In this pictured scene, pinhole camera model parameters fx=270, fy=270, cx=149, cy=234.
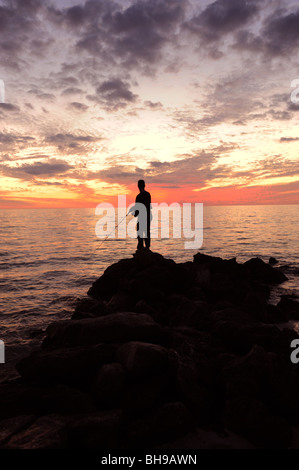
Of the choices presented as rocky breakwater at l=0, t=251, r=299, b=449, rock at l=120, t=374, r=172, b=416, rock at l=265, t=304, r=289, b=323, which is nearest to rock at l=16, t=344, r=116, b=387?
rocky breakwater at l=0, t=251, r=299, b=449

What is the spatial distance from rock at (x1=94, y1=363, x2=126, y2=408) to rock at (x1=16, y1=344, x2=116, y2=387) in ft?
1.22

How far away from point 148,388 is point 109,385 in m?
0.63

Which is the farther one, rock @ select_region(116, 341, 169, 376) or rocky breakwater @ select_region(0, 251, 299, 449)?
rock @ select_region(116, 341, 169, 376)

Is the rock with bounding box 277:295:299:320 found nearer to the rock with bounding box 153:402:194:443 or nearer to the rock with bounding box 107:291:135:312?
Answer: the rock with bounding box 107:291:135:312

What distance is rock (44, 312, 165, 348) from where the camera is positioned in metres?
5.64

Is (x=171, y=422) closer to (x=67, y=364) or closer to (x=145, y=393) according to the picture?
(x=145, y=393)

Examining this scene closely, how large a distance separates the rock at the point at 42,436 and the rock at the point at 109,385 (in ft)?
2.30

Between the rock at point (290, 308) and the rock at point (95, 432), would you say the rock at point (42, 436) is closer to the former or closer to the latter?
the rock at point (95, 432)

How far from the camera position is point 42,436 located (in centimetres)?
346

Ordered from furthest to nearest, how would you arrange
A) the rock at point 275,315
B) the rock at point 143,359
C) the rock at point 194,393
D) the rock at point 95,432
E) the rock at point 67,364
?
the rock at point 275,315 → the rock at point 67,364 → the rock at point 143,359 → the rock at point 194,393 → the rock at point 95,432

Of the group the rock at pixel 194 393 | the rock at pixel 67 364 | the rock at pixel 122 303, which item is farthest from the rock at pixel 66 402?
the rock at pixel 122 303

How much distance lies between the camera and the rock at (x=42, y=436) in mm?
3354

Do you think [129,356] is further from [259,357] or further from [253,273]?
[253,273]
